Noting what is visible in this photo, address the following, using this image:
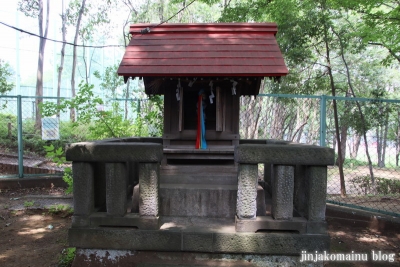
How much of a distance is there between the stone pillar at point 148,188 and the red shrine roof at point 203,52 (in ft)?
5.51

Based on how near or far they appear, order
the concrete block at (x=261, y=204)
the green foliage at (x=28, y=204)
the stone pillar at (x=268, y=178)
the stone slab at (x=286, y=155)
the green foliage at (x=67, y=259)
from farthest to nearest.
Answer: the green foliage at (x=28, y=204) < the stone pillar at (x=268, y=178) < the green foliage at (x=67, y=259) < the concrete block at (x=261, y=204) < the stone slab at (x=286, y=155)

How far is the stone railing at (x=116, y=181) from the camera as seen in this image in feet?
11.9

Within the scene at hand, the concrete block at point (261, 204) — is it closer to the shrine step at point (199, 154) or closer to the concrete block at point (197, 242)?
the concrete block at point (197, 242)

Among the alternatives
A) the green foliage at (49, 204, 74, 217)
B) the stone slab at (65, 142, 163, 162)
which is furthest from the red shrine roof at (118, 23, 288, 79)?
the green foliage at (49, 204, 74, 217)

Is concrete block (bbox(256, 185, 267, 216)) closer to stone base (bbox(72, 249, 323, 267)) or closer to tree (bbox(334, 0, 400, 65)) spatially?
Answer: stone base (bbox(72, 249, 323, 267))

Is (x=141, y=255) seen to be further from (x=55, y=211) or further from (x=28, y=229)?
(x=55, y=211)

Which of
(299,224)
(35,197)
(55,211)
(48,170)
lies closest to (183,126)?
(299,224)

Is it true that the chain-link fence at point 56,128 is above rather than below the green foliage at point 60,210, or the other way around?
above

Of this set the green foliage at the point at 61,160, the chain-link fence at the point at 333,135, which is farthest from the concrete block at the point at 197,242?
the chain-link fence at the point at 333,135

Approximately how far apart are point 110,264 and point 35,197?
16.7ft

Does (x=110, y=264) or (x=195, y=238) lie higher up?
(x=195, y=238)

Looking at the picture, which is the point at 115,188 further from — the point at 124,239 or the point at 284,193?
the point at 284,193

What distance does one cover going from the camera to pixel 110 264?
366cm

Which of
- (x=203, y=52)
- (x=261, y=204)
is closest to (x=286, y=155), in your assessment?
(x=261, y=204)
